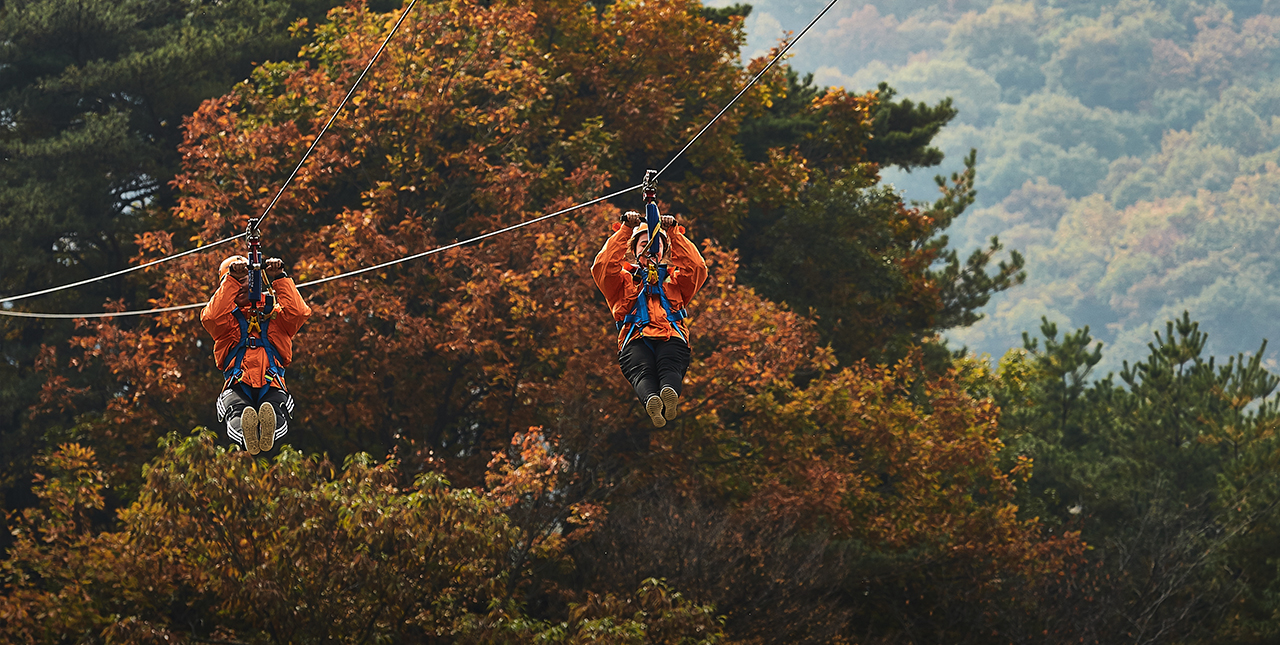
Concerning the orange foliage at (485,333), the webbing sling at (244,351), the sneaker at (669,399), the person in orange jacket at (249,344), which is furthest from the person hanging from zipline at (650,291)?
the orange foliage at (485,333)

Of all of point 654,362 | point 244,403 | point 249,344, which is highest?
point 249,344

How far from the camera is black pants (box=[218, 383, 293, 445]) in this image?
381 inches

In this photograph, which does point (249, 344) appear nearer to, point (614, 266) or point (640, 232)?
point (614, 266)

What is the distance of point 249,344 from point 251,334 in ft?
0.25

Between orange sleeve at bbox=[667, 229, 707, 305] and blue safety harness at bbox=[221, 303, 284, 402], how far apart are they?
2.98 meters

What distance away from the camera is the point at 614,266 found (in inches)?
382

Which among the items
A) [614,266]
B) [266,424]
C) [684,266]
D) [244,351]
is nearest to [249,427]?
[266,424]

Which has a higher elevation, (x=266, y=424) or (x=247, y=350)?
(x=247, y=350)

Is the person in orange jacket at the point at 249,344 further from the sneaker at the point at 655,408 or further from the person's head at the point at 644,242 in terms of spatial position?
the sneaker at the point at 655,408

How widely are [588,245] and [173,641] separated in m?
9.24

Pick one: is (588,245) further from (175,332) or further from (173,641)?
(173,641)

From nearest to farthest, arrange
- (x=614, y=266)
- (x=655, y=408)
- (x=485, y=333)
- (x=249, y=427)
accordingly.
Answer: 1. (x=655, y=408)
2. (x=249, y=427)
3. (x=614, y=266)
4. (x=485, y=333)

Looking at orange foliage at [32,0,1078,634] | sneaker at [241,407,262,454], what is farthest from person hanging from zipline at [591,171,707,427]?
orange foliage at [32,0,1078,634]

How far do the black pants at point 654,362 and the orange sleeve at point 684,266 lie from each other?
448 mm
